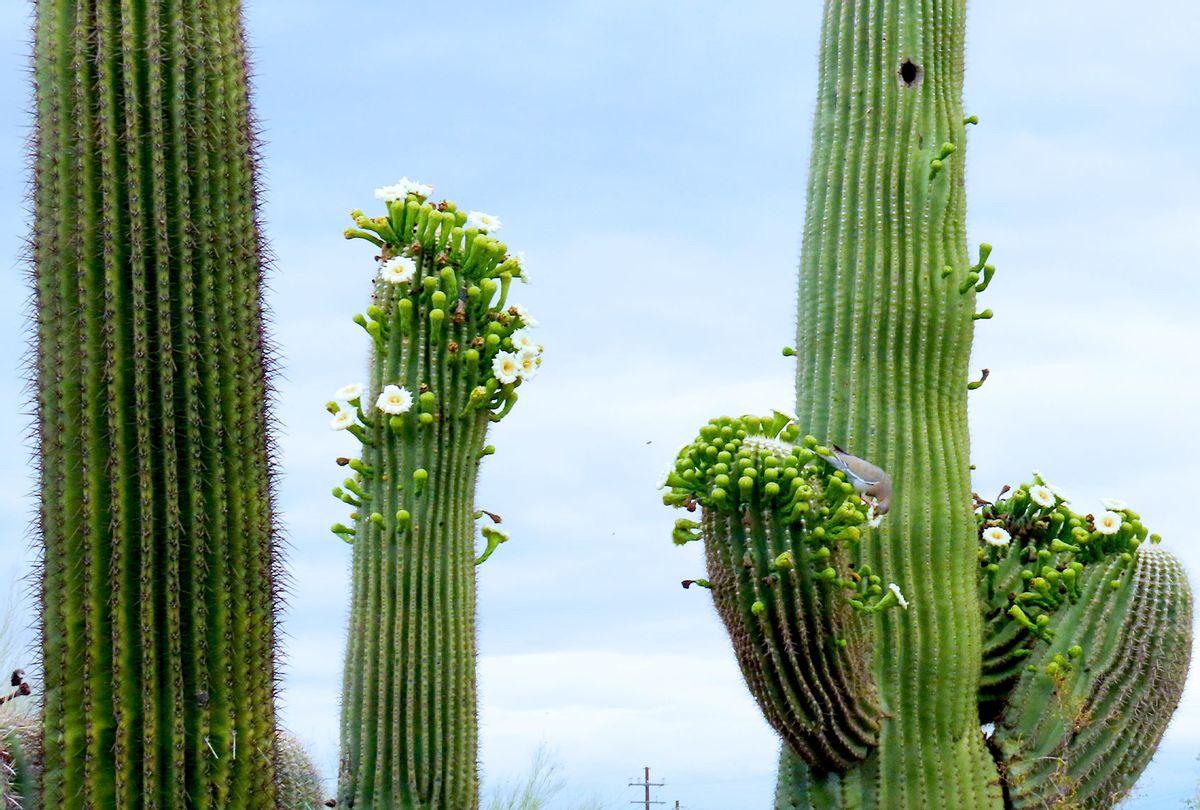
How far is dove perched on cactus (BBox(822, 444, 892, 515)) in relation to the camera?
22.8 feet

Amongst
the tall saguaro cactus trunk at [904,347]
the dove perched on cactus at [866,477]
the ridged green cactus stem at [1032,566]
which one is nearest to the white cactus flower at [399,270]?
the dove perched on cactus at [866,477]

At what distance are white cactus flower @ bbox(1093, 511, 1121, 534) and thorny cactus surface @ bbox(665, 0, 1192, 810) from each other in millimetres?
18

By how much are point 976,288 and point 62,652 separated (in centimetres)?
515

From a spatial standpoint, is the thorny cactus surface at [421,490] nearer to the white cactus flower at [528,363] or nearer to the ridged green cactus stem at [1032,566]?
the white cactus flower at [528,363]

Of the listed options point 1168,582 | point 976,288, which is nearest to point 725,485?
point 976,288

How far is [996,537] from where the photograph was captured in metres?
8.23

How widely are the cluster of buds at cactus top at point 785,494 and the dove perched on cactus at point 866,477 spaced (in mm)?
23

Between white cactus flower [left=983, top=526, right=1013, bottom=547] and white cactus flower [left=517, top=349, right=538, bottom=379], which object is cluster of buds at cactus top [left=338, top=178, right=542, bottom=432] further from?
white cactus flower [left=983, top=526, right=1013, bottom=547]

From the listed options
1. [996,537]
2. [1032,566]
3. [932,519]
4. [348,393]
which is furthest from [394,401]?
[1032,566]

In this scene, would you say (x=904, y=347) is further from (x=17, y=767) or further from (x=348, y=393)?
(x=17, y=767)

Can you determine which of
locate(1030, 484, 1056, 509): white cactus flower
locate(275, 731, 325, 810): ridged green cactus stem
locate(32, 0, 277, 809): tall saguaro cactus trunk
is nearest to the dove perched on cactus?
locate(1030, 484, 1056, 509): white cactus flower

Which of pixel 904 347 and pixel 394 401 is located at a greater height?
pixel 904 347

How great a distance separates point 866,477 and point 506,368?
182cm

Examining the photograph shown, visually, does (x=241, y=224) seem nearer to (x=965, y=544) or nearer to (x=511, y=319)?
(x=511, y=319)
